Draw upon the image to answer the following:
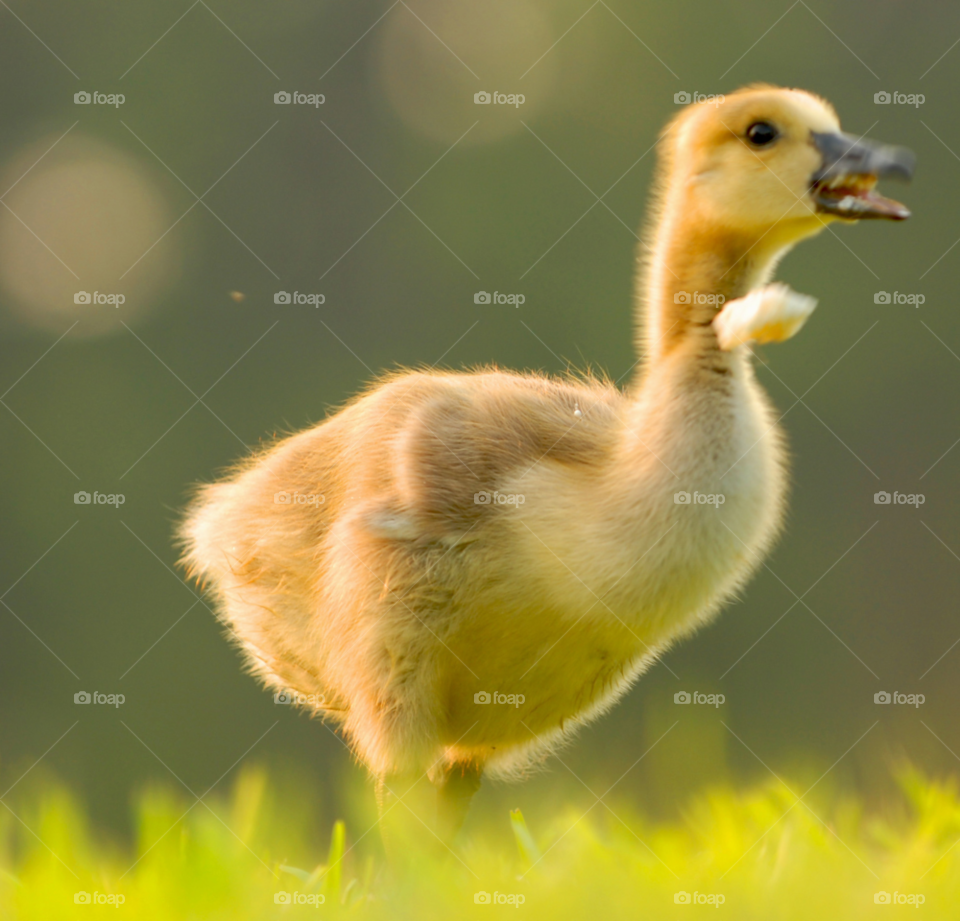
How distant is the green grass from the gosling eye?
1.38m

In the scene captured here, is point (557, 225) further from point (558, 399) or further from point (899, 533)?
point (558, 399)

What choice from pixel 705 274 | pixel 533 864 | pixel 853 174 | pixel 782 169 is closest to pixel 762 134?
pixel 782 169

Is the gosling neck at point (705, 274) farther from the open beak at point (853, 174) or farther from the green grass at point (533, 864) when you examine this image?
the green grass at point (533, 864)

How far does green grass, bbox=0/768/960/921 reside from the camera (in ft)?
5.71

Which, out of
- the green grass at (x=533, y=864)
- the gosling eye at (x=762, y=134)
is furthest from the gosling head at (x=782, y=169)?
the green grass at (x=533, y=864)

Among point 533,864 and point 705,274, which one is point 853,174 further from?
point 533,864

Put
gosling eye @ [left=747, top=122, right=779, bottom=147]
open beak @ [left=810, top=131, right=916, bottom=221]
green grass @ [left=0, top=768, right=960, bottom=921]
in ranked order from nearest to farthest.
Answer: green grass @ [left=0, top=768, right=960, bottom=921]
open beak @ [left=810, top=131, right=916, bottom=221]
gosling eye @ [left=747, top=122, right=779, bottom=147]

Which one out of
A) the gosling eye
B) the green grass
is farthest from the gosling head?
the green grass

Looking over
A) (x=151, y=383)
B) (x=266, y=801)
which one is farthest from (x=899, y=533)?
(x=266, y=801)

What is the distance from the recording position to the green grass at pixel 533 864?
5.71 ft

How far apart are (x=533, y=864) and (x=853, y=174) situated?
59.5 inches

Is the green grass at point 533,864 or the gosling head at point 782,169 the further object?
the gosling head at point 782,169

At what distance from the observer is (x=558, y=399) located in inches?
118

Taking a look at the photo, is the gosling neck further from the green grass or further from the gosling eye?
the green grass
